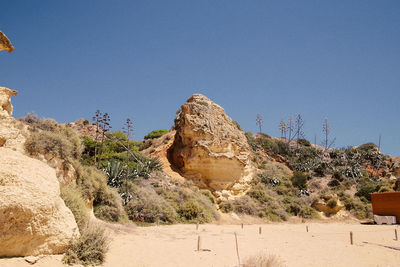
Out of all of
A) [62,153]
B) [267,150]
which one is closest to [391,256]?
[62,153]

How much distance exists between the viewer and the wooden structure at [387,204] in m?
20.9

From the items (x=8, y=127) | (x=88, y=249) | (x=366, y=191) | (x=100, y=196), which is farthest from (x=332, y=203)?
(x=8, y=127)

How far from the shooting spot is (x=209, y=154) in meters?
22.2

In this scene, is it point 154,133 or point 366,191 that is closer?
point 366,191

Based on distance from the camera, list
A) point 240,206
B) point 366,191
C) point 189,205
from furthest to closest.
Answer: point 366,191 < point 240,206 < point 189,205

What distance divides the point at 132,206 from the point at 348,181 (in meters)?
27.6

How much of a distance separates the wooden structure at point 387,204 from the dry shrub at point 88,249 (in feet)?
72.8

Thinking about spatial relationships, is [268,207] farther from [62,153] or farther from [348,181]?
[62,153]

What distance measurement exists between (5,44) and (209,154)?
15843mm

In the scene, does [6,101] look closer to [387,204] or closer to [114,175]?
[114,175]

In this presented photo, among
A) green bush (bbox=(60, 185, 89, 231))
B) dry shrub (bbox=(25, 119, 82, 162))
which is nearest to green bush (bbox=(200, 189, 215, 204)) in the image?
dry shrub (bbox=(25, 119, 82, 162))

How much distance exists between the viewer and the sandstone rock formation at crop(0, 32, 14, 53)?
8352mm

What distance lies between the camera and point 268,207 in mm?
22531

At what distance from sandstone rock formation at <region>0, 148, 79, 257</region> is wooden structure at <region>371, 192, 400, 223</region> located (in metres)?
22.9
